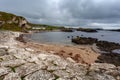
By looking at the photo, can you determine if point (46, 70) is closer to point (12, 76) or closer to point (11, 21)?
point (12, 76)

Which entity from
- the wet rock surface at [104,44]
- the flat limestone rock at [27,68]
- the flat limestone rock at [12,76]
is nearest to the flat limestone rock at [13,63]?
the flat limestone rock at [27,68]

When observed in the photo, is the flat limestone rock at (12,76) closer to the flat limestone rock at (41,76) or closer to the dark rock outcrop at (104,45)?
the flat limestone rock at (41,76)

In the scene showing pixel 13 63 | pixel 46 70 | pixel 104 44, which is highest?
pixel 13 63

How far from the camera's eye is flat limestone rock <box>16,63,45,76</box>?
47.4 feet

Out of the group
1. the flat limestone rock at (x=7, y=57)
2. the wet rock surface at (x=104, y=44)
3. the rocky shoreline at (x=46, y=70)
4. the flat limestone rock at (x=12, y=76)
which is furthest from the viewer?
the wet rock surface at (x=104, y=44)

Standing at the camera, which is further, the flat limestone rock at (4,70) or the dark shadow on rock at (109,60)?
the dark shadow on rock at (109,60)

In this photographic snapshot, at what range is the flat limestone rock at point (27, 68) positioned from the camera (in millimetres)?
14438

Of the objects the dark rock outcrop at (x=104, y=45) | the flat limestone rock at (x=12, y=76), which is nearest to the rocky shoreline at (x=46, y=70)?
the flat limestone rock at (x=12, y=76)

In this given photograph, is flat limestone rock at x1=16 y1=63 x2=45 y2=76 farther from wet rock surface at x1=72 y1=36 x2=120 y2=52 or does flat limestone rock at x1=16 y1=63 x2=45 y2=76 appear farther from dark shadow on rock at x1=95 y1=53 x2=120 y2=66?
wet rock surface at x1=72 y1=36 x2=120 y2=52

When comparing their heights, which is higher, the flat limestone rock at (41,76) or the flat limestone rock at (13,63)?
the flat limestone rock at (13,63)

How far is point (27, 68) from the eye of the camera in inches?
597

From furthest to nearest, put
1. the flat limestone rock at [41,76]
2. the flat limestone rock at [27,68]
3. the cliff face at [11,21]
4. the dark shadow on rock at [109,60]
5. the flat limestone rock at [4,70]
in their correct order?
the cliff face at [11,21] → the dark shadow on rock at [109,60] → the flat limestone rock at [27,68] → the flat limestone rock at [4,70] → the flat limestone rock at [41,76]

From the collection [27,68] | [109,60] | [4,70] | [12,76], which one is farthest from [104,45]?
[12,76]

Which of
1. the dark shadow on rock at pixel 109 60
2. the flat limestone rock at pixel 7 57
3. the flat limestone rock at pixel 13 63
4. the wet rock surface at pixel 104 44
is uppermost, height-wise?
the flat limestone rock at pixel 7 57
